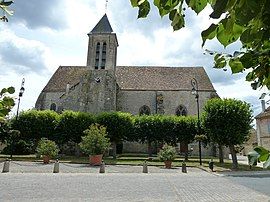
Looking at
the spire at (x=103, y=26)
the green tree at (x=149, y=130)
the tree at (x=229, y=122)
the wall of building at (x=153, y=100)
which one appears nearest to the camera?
the tree at (x=229, y=122)

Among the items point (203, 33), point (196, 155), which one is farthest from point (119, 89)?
point (203, 33)

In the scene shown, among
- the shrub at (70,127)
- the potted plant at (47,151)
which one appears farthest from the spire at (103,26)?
the potted plant at (47,151)

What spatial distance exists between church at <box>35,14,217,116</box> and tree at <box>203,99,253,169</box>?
15455mm

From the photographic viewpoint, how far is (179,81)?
42688mm

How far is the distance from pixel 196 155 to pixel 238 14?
38.4 m

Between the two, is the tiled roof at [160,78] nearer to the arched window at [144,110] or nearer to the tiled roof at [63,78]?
the arched window at [144,110]

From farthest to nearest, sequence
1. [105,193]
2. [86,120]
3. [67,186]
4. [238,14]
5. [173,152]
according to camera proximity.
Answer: [86,120] → [173,152] → [67,186] → [105,193] → [238,14]

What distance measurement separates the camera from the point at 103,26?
40500 millimetres

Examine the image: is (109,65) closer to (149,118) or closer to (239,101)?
(149,118)

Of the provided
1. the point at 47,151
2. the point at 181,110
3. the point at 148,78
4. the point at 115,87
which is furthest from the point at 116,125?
the point at 148,78

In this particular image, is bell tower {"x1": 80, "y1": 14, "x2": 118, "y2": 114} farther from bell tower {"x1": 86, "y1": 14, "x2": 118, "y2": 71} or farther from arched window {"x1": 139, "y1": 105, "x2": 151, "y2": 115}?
arched window {"x1": 139, "y1": 105, "x2": 151, "y2": 115}

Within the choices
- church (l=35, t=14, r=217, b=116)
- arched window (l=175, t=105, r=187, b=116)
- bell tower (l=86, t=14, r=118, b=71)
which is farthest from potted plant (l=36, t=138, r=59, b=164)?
arched window (l=175, t=105, r=187, b=116)

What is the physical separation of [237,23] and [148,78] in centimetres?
4283

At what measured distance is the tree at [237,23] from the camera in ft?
3.05
